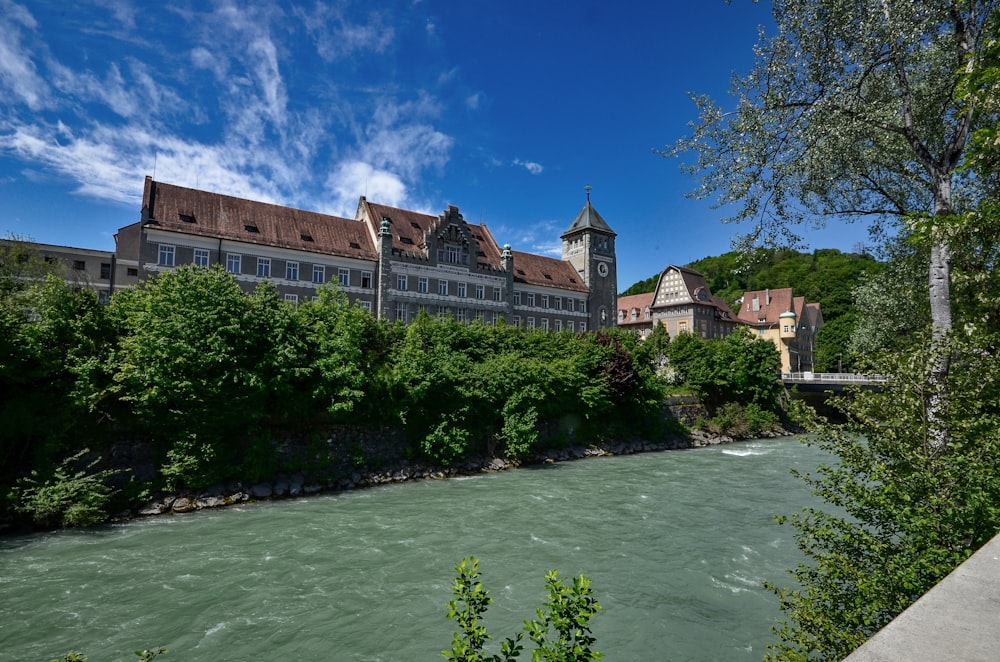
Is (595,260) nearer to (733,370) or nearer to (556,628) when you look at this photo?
(733,370)

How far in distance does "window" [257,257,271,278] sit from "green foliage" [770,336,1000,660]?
3872cm

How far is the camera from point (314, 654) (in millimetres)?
8234

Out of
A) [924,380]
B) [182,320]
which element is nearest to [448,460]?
[182,320]

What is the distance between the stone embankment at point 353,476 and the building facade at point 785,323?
5958 centimetres

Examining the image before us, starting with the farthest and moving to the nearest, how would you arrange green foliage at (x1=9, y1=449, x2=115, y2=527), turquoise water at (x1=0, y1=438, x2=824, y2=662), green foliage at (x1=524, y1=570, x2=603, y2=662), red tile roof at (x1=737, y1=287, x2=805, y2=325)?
red tile roof at (x1=737, y1=287, x2=805, y2=325), green foliage at (x1=9, y1=449, x2=115, y2=527), turquoise water at (x1=0, y1=438, x2=824, y2=662), green foliage at (x1=524, y1=570, x2=603, y2=662)

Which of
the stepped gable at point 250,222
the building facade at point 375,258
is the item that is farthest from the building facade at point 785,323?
the stepped gable at point 250,222

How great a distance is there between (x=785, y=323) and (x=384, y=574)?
3176 inches

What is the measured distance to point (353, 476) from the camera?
69.1 feet

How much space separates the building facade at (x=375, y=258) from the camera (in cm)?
3594

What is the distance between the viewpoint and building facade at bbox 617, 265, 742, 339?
2751 inches

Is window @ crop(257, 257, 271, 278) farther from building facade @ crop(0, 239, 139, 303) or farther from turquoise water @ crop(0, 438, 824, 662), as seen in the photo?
turquoise water @ crop(0, 438, 824, 662)

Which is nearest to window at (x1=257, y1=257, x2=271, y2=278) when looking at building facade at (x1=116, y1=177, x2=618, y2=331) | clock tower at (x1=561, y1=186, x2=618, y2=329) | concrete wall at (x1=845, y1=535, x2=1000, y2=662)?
building facade at (x1=116, y1=177, x2=618, y2=331)

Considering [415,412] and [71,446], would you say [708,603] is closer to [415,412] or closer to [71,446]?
[415,412]

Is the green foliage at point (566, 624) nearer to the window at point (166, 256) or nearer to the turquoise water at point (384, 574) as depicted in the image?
the turquoise water at point (384, 574)
